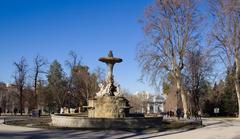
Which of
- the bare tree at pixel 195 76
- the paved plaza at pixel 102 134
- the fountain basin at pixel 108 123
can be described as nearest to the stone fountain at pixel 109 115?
the fountain basin at pixel 108 123

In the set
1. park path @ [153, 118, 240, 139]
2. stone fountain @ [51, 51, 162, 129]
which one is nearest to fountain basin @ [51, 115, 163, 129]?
stone fountain @ [51, 51, 162, 129]

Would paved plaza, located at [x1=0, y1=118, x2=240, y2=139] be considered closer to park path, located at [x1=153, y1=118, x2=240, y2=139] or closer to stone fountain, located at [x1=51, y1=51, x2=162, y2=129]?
park path, located at [x1=153, y1=118, x2=240, y2=139]

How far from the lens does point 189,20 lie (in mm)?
41469

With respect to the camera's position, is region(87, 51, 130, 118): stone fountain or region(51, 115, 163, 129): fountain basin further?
region(87, 51, 130, 118): stone fountain

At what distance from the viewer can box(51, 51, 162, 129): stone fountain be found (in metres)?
23.8

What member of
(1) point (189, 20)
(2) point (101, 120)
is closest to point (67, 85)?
(1) point (189, 20)

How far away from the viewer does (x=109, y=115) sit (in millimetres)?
29734

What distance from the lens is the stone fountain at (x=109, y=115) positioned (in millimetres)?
23844

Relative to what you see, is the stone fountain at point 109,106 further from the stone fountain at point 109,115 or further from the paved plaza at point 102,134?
the paved plaza at point 102,134

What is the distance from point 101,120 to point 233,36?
23050mm

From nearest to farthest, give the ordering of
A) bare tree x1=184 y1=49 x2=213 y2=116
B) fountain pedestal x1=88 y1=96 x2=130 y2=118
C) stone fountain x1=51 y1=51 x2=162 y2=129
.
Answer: stone fountain x1=51 y1=51 x2=162 y2=129 → fountain pedestal x1=88 y1=96 x2=130 y2=118 → bare tree x1=184 y1=49 x2=213 y2=116

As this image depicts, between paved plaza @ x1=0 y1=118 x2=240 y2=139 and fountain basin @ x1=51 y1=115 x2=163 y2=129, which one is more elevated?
fountain basin @ x1=51 y1=115 x2=163 y2=129

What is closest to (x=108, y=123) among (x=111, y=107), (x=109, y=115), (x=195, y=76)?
(x=109, y=115)

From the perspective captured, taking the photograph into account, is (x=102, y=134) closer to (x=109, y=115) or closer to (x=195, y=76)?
(x=109, y=115)
